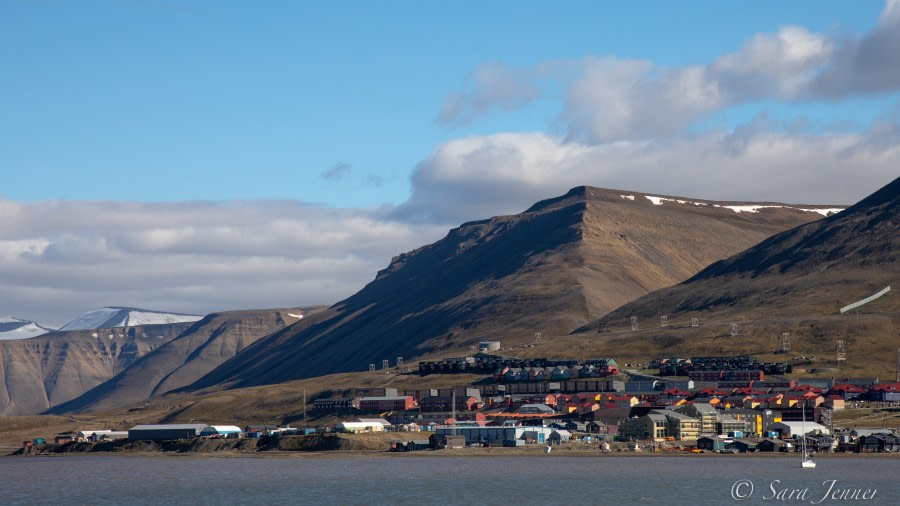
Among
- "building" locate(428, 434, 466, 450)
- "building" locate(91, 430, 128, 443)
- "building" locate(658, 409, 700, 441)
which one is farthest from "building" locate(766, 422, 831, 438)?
"building" locate(91, 430, 128, 443)

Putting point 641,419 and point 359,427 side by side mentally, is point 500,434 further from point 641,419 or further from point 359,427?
point 359,427

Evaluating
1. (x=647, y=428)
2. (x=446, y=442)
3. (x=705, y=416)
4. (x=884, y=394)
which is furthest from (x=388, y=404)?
(x=884, y=394)

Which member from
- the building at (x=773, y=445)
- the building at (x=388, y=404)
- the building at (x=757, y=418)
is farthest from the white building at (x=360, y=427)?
the building at (x=773, y=445)

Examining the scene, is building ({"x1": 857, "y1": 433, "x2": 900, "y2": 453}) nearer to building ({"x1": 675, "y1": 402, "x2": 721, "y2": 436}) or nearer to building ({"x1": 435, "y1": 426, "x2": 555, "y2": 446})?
building ({"x1": 675, "y1": 402, "x2": 721, "y2": 436})

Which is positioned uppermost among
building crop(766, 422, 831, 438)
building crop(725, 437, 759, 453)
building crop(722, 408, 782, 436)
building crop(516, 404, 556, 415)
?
building crop(516, 404, 556, 415)

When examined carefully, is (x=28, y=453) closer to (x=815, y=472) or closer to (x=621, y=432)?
(x=621, y=432)

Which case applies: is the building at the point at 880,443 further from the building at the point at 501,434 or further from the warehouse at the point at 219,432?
the warehouse at the point at 219,432

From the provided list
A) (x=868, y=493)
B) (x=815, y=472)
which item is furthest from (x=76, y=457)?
(x=868, y=493)

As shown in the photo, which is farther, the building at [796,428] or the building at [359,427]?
the building at [359,427]
